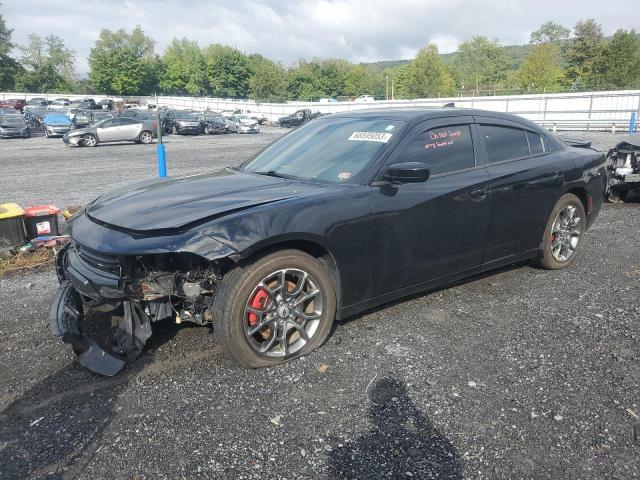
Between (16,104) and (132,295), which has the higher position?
(16,104)

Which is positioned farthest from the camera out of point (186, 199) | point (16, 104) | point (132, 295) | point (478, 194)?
point (16, 104)

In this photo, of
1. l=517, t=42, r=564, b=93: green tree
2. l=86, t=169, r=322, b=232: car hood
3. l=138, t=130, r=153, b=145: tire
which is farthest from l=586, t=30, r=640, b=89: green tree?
l=86, t=169, r=322, b=232: car hood

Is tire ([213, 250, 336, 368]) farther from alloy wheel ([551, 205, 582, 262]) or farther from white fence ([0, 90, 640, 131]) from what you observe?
white fence ([0, 90, 640, 131])

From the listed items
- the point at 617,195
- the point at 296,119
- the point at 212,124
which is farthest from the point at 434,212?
the point at 296,119

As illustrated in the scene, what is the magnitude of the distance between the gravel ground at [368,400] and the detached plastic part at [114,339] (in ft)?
Result: 0.29

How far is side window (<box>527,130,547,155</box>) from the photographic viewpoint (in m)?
4.98

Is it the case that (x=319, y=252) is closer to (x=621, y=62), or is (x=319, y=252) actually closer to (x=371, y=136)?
(x=371, y=136)

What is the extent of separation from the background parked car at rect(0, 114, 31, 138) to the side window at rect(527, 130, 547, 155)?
32036 millimetres

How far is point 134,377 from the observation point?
333 cm

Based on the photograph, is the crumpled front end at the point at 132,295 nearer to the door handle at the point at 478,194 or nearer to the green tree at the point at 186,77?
the door handle at the point at 478,194

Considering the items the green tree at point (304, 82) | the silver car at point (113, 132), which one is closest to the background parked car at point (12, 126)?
the silver car at point (113, 132)

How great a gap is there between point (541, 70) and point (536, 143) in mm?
62778

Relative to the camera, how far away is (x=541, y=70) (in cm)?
6019

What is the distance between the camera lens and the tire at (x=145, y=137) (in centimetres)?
2614
